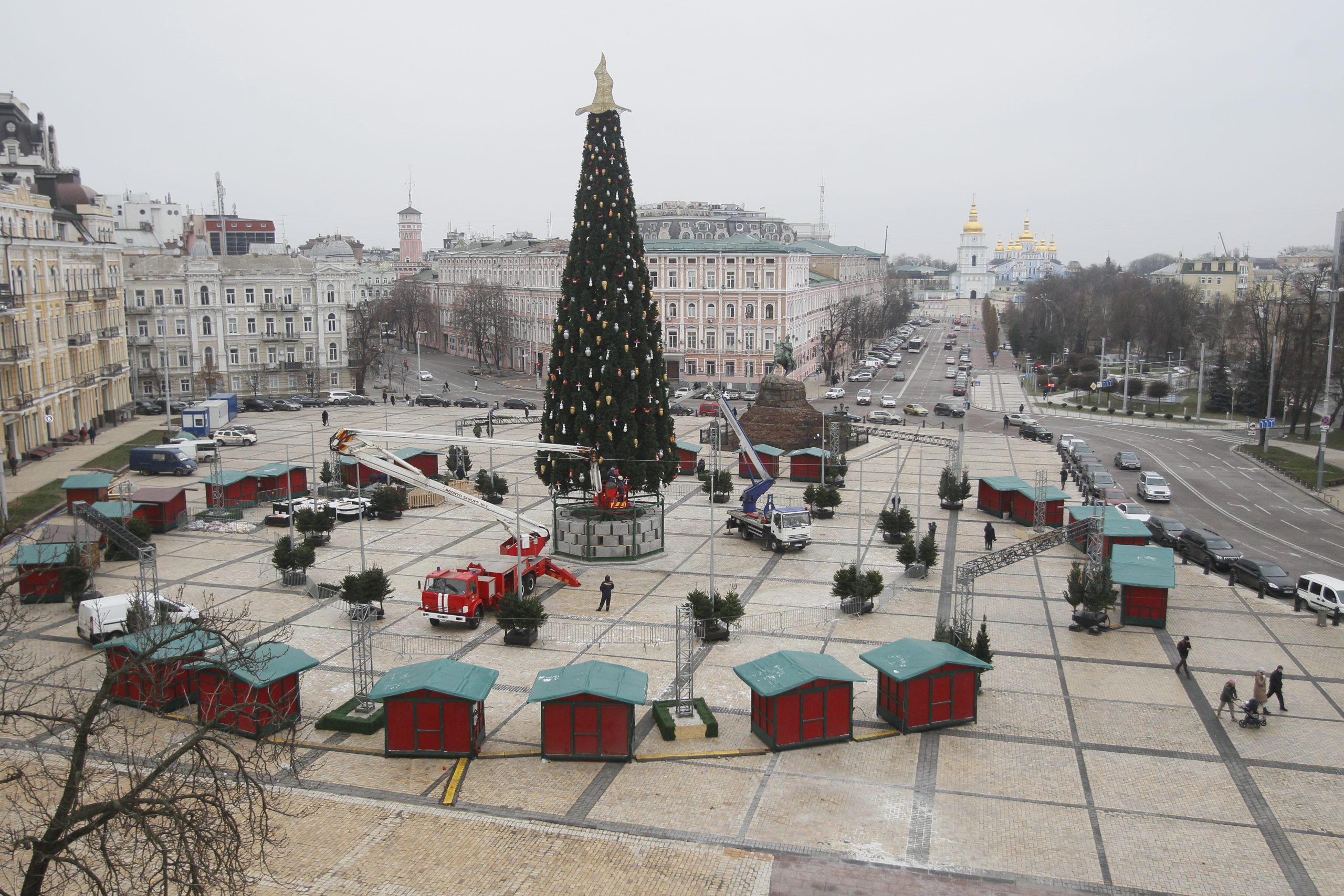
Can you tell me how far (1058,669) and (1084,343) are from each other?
10088cm

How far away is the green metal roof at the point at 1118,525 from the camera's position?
34.2 meters

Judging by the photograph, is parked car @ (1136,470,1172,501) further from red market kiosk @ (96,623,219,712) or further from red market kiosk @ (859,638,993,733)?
red market kiosk @ (96,623,219,712)

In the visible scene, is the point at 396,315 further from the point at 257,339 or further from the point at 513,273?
the point at 257,339

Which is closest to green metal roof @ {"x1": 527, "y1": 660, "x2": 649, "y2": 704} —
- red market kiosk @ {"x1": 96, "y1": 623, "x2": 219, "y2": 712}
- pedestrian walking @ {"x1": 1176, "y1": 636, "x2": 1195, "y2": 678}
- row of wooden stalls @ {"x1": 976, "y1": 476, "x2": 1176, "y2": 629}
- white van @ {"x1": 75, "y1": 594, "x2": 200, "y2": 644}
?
red market kiosk @ {"x1": 96, "y1": 623, "x2": 219, "y2": 712}

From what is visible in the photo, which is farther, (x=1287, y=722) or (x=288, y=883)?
(x=1287, y=722)

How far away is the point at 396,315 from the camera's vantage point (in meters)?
119

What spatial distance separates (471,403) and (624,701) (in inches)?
2378

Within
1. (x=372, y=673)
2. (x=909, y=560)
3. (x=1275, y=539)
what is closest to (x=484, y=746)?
(x=372, y=673)

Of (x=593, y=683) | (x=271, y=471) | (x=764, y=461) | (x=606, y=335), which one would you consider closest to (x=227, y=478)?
(x=271, y=471)

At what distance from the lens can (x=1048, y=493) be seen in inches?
1614

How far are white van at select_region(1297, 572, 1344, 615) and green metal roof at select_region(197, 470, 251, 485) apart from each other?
38.7 meters

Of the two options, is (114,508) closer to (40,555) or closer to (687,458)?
(40,555)

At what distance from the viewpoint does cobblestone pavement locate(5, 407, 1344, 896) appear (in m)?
16.6

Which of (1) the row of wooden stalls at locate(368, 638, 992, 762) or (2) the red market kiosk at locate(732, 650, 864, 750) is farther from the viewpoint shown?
(2) the red market kiosk at locate(732, 650, 864, 750)
